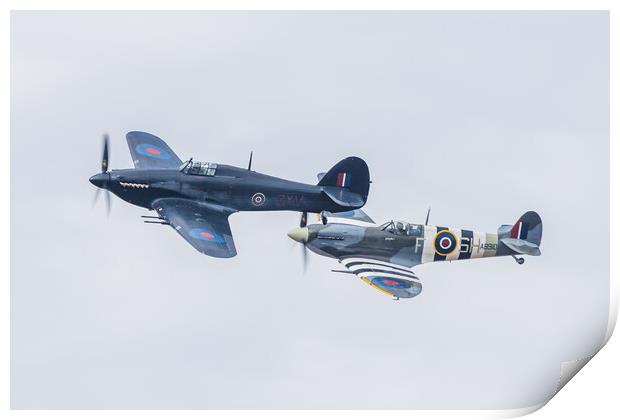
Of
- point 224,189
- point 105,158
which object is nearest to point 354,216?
point 224,189

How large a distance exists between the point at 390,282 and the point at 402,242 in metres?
1.60

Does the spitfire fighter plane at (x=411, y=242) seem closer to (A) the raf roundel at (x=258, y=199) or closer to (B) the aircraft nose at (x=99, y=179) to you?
(A) the raf roundel at (x=258, y=199)

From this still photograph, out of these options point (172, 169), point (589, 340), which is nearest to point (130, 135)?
point (172, 169)

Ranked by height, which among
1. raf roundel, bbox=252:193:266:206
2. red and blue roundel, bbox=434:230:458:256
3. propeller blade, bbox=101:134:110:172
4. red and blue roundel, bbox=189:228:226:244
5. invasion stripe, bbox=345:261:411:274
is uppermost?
propeller blade, bbox=101:134:110:172

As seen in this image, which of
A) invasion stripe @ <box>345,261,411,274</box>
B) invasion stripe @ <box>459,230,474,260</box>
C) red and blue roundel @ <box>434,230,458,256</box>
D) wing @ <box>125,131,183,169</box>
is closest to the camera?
invasion stripe @ <box>345,261,411,274</box>

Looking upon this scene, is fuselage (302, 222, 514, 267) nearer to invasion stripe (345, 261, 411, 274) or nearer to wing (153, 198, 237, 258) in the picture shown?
invasion stripe (345, 261, 411, 274)

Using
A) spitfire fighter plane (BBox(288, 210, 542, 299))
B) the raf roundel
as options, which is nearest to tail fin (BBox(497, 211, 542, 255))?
spitfire fighter plane (BBox(288, 210, 542, 299))

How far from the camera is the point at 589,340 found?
129375 millimetres

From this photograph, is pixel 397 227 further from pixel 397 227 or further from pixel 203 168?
pixel 203 168

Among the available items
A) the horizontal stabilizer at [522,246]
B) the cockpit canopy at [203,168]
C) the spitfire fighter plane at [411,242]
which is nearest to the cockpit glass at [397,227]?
the spitfire fighter plane at [411,242]

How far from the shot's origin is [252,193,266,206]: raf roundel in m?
130

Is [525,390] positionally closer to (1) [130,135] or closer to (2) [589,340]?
(2) [589,340]

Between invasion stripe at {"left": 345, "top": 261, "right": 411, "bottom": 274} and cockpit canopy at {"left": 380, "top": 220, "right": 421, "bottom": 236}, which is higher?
cockpit canopy at {"left": 380, "top": 220, "right": 421, "bottom": 236}

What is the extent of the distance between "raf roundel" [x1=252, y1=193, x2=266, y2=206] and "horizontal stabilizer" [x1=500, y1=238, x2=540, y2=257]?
15.8 feet
